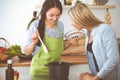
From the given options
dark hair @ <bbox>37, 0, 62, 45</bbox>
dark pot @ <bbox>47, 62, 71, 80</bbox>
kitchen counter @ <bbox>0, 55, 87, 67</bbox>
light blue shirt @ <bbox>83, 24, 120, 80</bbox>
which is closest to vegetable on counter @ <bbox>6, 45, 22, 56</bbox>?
kitchen counter @ <bbox>0, 55, 87, 67</bbox>

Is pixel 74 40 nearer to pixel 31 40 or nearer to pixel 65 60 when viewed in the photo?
pixel 65 60

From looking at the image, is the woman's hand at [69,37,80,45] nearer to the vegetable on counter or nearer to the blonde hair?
the blonde hair

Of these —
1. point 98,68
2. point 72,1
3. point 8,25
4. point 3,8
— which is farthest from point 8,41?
point 98,68

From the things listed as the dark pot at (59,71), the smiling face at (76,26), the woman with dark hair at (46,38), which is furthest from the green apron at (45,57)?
the dark pot at (59,71)

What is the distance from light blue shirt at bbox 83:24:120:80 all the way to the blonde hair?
0.16 feet

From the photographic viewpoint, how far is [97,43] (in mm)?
1585

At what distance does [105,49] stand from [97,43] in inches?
2.3

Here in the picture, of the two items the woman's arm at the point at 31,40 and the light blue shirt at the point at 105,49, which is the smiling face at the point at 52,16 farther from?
the light blue shirt at the point at 105,49

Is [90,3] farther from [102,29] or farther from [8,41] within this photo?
[8,41]

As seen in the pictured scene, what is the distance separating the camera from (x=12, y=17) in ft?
5.37

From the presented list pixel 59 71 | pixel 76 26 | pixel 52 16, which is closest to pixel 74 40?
pixel 76 26

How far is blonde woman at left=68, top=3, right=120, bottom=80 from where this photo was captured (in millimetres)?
1562

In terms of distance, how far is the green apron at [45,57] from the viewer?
5.39ft

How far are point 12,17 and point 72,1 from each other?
37cm
